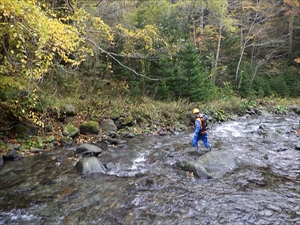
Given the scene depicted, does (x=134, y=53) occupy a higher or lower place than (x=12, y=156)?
higher

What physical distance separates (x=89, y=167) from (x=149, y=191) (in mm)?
1803

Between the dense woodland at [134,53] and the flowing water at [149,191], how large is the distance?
2217 mm

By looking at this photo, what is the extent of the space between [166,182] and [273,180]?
2411 millimetres

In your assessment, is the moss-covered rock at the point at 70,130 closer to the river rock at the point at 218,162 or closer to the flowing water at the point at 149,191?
the flowing water at the point at 149,191

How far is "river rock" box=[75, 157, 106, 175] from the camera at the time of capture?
598 cm

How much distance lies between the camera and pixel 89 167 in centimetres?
605

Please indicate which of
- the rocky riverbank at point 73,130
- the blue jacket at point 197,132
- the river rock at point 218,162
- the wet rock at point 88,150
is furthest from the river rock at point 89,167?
the blue jacket at point 197,132

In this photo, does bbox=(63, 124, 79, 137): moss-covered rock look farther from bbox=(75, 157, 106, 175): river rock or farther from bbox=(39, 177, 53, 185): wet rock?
bbox=(39, 177, 53, 185): wet rock

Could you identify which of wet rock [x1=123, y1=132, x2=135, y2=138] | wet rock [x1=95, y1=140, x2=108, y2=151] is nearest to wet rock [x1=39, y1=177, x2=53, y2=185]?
wet rock [x1=95, y1=140, x2=108, y2=151]

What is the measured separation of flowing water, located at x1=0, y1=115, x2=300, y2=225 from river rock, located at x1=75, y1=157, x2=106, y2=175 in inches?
6.7

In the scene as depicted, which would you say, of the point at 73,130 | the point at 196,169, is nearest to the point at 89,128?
the point at 73,130

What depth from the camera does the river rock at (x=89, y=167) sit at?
235 inches

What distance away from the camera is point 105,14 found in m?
13.6

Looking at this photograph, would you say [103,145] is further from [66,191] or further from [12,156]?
[66,191]
